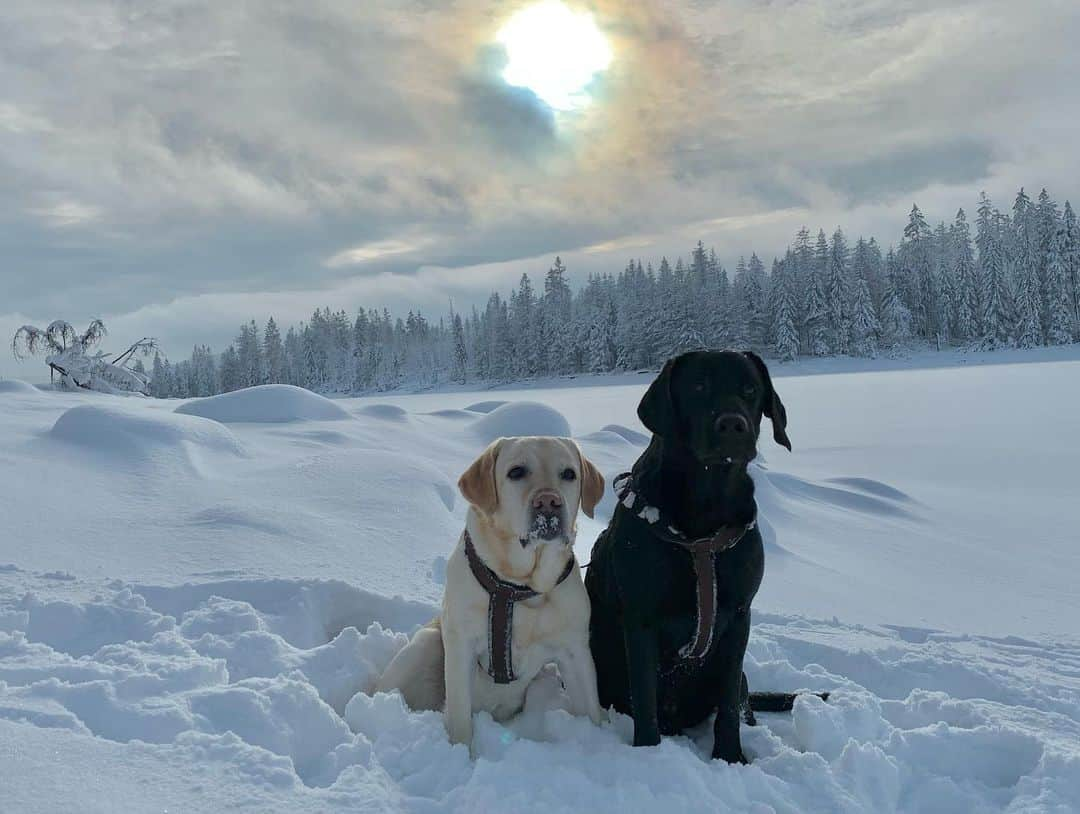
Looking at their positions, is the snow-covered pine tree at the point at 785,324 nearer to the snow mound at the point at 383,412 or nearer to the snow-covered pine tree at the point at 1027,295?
the snow-covered pine tree at the point at 1027,295

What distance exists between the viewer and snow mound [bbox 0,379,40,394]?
48.7 feet

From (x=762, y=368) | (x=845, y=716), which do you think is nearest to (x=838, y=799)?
(x=845, y=716)

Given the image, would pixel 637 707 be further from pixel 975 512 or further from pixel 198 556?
pixel 975 512

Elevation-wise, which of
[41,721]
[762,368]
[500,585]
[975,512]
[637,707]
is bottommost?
[975,512]

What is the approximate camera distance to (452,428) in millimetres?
14789

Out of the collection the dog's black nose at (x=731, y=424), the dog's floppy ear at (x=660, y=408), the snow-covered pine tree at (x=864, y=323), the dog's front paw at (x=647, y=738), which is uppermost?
the snow-covered pine tree at (x=864, y=323)

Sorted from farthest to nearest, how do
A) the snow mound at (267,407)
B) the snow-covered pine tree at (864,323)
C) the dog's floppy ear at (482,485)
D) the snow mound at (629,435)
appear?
the snow-covered pine tree at (864,323)
the snow mound at (629,435)
the snow mound at (267,407)
the dog's floppy ear at (482,485)

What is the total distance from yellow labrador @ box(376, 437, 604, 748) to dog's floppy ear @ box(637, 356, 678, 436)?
0.45 metres

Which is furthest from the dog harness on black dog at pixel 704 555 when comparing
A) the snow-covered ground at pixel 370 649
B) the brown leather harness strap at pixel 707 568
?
the snow-covered ground at pixel 370 649

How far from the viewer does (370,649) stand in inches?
162

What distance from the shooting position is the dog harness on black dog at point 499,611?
3234 millimetres

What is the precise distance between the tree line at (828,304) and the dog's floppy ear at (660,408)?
63.3m

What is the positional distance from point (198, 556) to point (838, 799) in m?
4.41

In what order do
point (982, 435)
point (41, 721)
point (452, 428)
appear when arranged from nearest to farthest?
point (41, 721)
point (452, 428)
point (982, 435)
